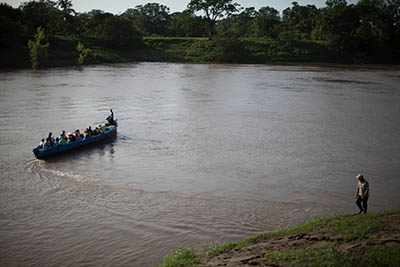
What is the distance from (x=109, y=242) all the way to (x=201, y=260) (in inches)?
125

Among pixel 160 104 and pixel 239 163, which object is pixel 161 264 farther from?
pixel 160 104

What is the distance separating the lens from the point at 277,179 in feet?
50.5

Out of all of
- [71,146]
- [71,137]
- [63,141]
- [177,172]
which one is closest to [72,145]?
[71,146]

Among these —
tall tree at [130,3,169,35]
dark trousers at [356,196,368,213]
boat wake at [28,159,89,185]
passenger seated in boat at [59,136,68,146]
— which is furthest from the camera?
tall tree at [130,3,169,35]

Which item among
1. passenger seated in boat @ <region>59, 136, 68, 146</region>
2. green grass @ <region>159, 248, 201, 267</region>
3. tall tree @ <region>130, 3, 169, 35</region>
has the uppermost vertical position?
tall tree @ <region>130, 3, 169, 35</region>

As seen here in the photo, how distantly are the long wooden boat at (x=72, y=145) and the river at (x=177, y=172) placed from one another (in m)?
0.38

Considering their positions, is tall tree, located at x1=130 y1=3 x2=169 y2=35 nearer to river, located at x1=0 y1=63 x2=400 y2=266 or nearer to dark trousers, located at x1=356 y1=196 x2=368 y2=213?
river, located at x1=0 y1=63 x2=400 y2=266

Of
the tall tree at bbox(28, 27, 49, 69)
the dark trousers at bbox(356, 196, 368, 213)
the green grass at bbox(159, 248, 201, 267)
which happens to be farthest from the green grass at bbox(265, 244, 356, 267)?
the tall tree at bbox(28, 27, 49, 69)

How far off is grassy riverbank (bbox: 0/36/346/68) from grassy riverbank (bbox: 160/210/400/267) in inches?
2484

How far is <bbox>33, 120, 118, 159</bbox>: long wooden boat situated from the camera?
17203mm

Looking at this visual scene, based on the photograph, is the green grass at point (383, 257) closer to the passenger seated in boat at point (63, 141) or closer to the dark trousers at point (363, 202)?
the dark trousers at point (363, 202)

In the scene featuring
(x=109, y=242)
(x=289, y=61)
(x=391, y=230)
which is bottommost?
(x=109, y=242)

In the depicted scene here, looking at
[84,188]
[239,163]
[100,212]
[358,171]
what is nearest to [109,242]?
[100,212]

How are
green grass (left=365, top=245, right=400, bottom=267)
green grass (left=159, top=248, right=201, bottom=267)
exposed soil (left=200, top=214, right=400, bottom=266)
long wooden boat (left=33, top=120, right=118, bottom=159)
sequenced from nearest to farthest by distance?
green grass (left=365, top=245, right=400, bottom=267), exposed soil (left=200, top=214, right=400, bottom=266), green grass (left=159, top=248, right=201, bottom=267), long wooden boat (left=33, top=120, right=118, bottom=159)
